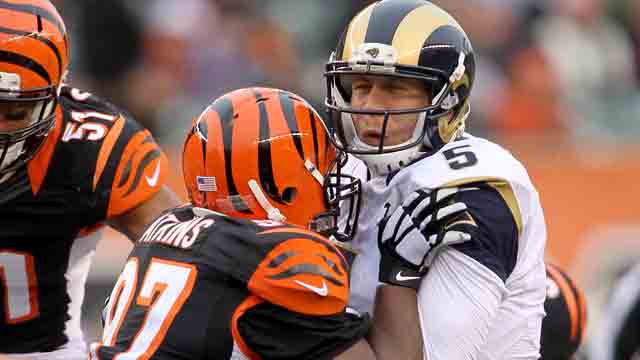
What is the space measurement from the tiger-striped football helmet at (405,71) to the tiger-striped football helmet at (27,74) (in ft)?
2.75

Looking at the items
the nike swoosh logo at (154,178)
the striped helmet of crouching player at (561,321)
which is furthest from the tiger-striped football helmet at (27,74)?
the striped helmet of crouching player at (561,321)

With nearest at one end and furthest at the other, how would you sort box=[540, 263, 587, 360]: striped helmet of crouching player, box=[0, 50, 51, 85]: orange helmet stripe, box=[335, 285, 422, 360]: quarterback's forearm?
box=[335, 285, 422, 360]: quarterback's forearm
box=[0, 50, 51, 85]: orange helmet stripe
box=[540, 263, 587, 360]: striped helmet of crouching player

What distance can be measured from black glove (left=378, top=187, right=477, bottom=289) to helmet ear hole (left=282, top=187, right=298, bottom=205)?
25 cm

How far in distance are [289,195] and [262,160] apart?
0.13 meters

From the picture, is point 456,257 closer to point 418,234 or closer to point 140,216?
point 418,234

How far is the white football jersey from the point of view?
3.55 m

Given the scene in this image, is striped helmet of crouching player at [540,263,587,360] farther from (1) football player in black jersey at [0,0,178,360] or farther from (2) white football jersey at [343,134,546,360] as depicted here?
(1) football player in black jersey at [0,0,178,360]

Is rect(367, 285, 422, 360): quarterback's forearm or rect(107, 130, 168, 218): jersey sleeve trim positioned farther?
rect(107, 130, 168, 218): jersey sleeve trim

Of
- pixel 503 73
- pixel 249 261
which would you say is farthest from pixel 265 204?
pixel 503 73

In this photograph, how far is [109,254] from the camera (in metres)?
8.08

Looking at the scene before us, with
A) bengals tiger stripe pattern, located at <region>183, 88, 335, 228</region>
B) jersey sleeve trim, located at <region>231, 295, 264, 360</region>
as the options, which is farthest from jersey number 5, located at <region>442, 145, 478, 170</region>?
jersey sleeve trim, located at <region>231, 295, 264, 360</region>

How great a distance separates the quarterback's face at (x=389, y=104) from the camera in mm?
3769

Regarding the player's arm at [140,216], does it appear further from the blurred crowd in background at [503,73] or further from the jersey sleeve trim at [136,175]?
the blurred crowd in background at [503,73]

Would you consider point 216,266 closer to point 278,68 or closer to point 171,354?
point 171,354
